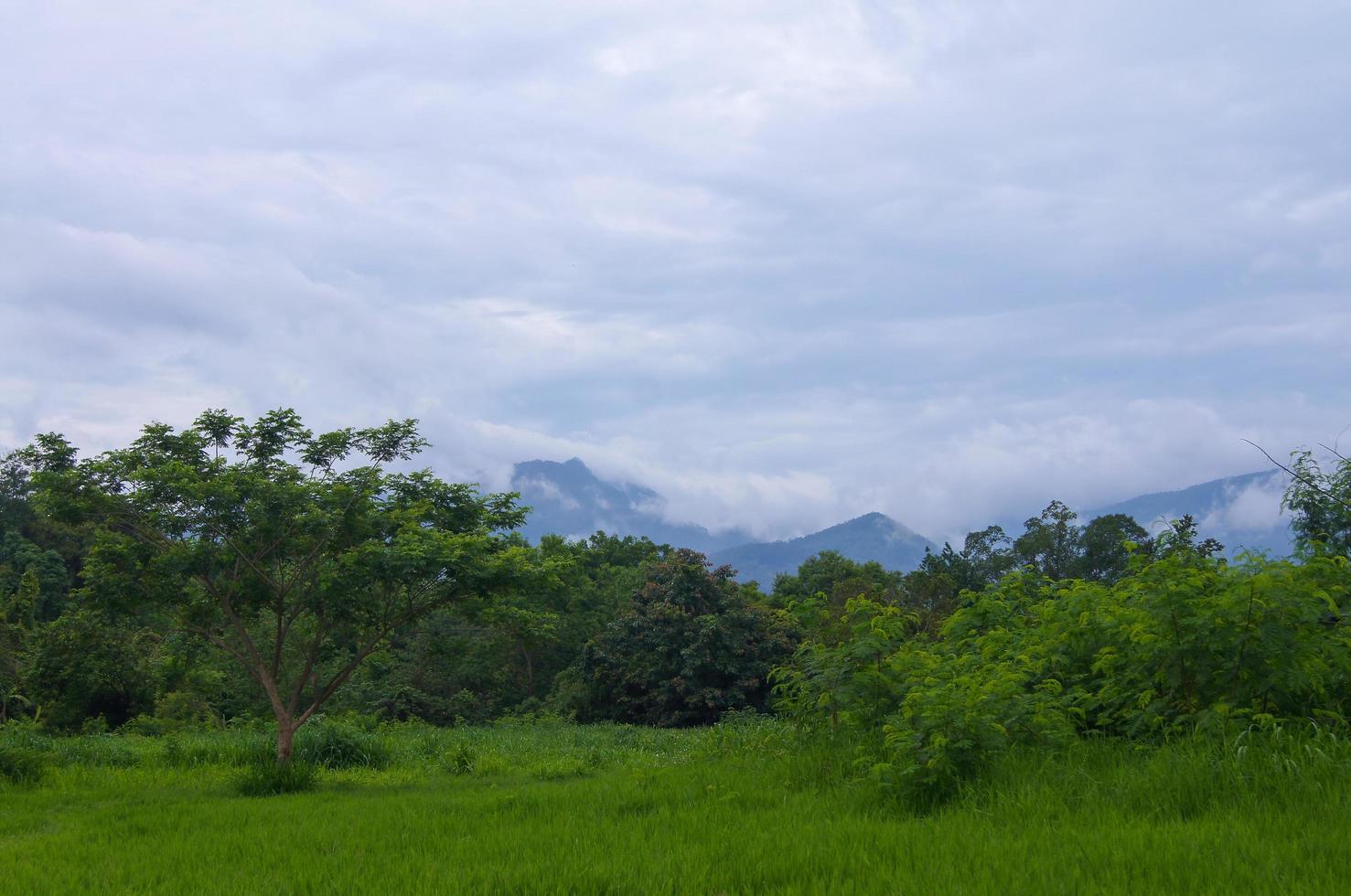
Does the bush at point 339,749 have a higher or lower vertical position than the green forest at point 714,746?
lower

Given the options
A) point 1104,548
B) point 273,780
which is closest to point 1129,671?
point 273,780

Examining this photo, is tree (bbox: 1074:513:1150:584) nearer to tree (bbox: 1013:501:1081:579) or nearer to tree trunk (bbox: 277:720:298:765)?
tree (bbox: 1013:501:1081:579)

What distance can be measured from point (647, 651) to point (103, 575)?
59.9 feet

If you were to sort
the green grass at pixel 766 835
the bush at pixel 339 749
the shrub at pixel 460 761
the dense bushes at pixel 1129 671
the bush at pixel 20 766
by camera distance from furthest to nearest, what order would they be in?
the bush at pixel 339 749 → the shrub at pixel 460 761 → the bush at pixel 20 766 → the dense bushes at pixel 1129 671 → the green grass at pixel 766 835

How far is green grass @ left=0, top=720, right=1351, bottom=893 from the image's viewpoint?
457 cm

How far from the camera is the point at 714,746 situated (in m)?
12.0

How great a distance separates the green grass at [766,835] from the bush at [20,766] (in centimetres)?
186

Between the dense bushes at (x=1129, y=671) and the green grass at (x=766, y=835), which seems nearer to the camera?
the green grass at (x=766, y=835)

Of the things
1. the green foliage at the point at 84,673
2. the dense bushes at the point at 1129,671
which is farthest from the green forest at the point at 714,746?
the green foliage at the point at 84,673

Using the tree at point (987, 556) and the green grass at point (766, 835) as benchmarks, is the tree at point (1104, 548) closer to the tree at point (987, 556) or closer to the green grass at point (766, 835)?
the tree at point (987, 556)

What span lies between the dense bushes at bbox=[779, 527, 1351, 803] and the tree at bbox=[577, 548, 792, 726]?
62.2ft

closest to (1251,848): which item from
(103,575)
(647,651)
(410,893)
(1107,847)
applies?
(1107,847)

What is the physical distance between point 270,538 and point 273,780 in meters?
3.18

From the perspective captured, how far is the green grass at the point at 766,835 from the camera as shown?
15.0 feet
